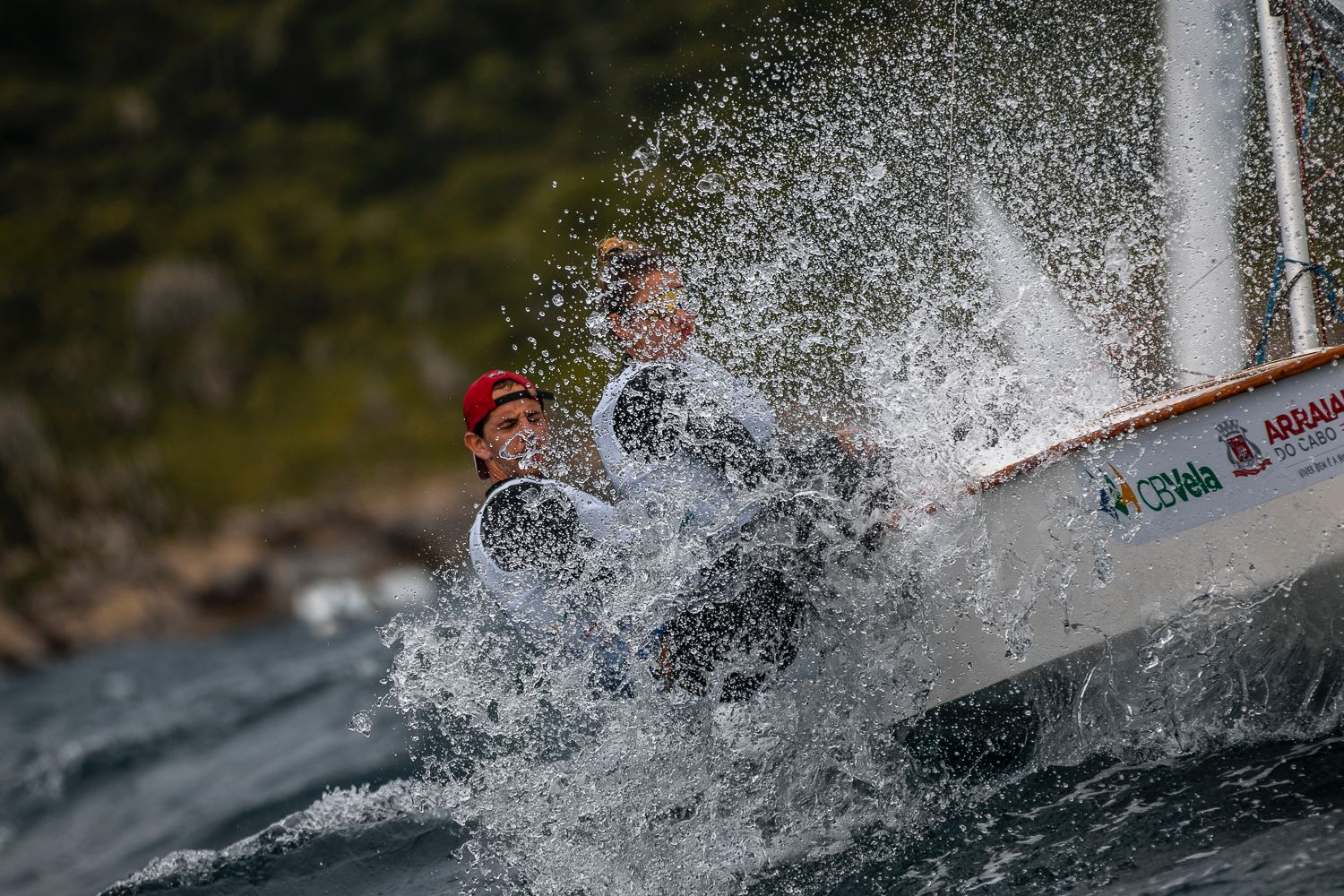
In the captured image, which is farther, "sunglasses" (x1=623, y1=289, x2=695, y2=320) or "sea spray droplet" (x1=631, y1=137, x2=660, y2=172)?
"sea spray droplet" (x1=631, y1=137, x2=660, y2=172)

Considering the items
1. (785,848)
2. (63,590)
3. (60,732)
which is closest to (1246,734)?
(785,848)

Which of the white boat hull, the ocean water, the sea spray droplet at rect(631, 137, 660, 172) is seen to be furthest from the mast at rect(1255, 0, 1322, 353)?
the sea spray droplet at rect(631, 137, 660, 172)

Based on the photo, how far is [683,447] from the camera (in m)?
4.35

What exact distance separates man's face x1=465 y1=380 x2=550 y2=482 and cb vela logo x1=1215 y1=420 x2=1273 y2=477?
229cm

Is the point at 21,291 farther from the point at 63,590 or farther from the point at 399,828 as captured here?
the point at 399,828


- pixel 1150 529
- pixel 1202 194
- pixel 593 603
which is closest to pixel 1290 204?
pixel 1202 194

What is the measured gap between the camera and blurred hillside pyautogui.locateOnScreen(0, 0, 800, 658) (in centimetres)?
5847

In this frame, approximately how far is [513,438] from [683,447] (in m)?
0.65

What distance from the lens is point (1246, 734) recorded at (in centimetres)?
414

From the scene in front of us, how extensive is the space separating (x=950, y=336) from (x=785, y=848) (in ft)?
6.69

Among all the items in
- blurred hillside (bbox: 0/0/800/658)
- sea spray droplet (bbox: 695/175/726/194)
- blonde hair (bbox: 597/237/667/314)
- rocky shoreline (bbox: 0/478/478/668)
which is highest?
blurred hillside (bbox: 0/0/800/658)

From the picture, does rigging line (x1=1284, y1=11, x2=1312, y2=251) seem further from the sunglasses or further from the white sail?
the sunglasses

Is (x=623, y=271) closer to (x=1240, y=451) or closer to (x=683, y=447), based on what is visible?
(x=683, y=447)

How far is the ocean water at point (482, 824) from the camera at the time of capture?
11.6 ft
